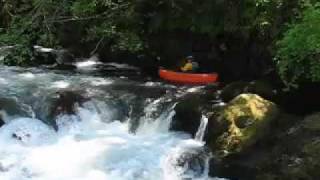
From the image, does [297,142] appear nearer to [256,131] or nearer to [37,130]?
[256,131]

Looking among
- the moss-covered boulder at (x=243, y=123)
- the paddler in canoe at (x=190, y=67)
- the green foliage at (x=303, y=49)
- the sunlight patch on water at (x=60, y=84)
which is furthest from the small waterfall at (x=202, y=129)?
the sunlight patch on water at (x=60, y=84)

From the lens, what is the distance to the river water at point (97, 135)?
812cm

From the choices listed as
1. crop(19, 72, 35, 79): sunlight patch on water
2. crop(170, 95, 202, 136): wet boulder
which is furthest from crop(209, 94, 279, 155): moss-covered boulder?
crop(19, 72, 35, 79): sunlight patch on water

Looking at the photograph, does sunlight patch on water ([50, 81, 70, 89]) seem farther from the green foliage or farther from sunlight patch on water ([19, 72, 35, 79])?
the green foliage

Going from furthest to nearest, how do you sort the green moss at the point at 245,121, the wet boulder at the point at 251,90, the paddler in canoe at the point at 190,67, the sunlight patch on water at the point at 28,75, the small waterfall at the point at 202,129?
the sunlight patch on water at the point at 28,75 < the paddler in canoe at the point at 190,67 < the wet boulder at the point at 251,90 < the small waterfall at the point at 202,129 < the green moss at the point at 245,121

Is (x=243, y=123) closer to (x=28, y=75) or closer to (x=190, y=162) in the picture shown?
(x=190, y=162)

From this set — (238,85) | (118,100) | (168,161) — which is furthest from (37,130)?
(238,85)

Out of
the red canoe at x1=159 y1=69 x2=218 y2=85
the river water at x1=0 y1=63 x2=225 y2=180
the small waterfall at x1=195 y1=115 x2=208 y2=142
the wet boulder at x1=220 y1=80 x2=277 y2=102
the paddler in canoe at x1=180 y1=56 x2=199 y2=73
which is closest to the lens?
the river water at x1=0 y1=63 x2=225 y2=180

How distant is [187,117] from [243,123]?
51.0 inches

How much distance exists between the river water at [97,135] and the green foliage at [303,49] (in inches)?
61.2

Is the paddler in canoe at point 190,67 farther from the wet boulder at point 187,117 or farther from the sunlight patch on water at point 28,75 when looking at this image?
the sunlight patch on water at point 28,75

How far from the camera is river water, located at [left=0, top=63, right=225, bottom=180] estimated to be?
8125 millimetres

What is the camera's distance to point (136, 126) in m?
9.55

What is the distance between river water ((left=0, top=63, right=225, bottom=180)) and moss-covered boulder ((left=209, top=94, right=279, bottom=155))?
1.15ft
